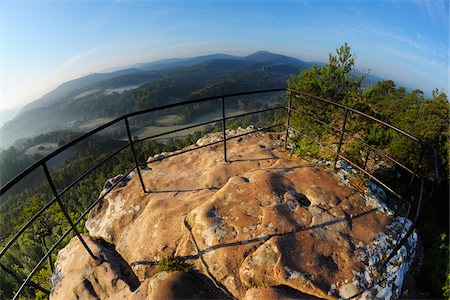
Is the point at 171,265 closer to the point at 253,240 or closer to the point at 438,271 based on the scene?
the point at 253,240

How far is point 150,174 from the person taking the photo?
559 cm

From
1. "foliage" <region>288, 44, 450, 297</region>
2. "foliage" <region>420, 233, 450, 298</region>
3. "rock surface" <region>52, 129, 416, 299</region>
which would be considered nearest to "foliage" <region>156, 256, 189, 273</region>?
"rock surface" <region>52, 129, 416, 299</region>

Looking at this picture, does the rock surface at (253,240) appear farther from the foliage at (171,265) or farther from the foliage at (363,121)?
the foliage at (363,121)

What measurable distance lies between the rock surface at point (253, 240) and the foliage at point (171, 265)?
0.30 ft

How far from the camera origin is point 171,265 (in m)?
3.19

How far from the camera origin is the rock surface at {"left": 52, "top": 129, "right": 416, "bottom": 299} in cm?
291

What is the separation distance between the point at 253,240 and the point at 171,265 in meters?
1.12

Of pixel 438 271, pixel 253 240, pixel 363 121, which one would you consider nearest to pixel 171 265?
pixel 253 240

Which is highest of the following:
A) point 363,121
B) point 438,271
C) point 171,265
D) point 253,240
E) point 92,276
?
point 253,240

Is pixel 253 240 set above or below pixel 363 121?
above

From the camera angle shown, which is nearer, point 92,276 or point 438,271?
point 92,276

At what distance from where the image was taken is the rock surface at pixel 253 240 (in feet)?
9.54

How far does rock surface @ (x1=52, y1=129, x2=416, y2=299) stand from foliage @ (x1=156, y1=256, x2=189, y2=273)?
0.30ft

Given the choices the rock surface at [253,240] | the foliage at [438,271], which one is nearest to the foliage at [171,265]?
the rock surface at [253,240]
